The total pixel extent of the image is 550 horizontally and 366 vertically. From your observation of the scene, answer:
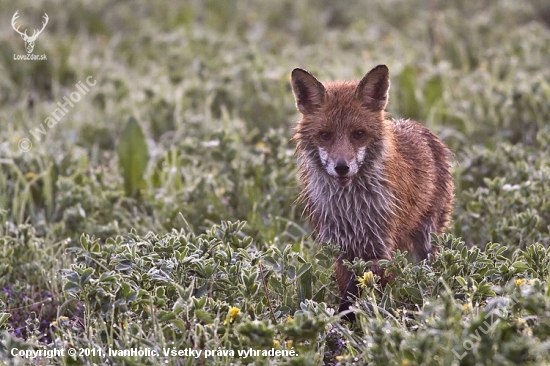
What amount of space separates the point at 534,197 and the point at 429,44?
16.6 ft

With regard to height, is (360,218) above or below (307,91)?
below

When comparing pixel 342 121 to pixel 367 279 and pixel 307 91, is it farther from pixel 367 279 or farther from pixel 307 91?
pixel 367 279

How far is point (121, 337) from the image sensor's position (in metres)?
3.38

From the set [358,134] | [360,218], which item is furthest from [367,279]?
[358,134]

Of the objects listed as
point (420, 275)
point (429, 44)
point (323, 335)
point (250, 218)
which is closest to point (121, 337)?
point (323, 335)

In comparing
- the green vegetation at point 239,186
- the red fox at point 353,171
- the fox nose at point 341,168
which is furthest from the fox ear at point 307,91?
the green vegetation at point 239,186

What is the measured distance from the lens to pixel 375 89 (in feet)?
14.0

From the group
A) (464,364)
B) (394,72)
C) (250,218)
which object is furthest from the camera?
(394,72)

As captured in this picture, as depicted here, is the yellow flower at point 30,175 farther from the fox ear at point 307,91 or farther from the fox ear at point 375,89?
the fox ear at point 375,89

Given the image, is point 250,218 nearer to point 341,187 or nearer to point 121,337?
point 341,187

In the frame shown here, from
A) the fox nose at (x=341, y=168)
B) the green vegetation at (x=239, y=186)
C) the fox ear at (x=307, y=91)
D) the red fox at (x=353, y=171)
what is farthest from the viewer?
the fox ear at (x=307, y=91)

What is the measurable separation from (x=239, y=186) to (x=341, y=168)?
1.82 metres

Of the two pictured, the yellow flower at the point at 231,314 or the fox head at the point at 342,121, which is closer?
the yellow flower at the point at 231,314

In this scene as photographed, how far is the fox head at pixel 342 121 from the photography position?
406 centimetres
